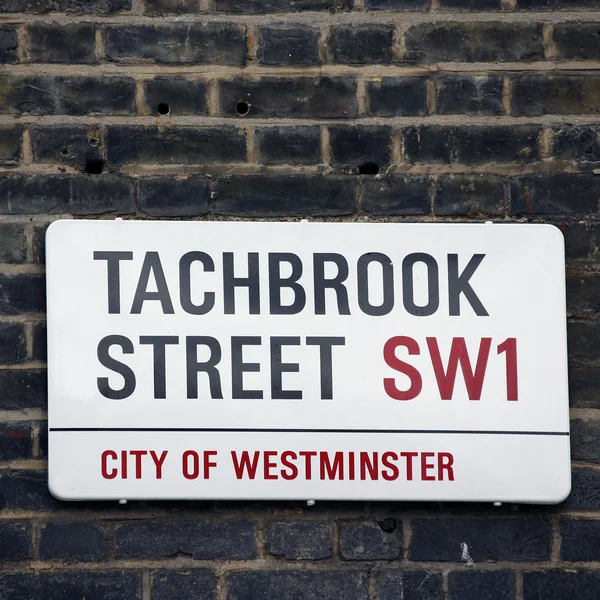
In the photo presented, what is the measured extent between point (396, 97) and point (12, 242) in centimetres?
96

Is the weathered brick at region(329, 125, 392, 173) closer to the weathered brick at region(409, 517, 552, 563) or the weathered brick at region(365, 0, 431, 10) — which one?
the weathered brick at region(365, 0, 431, 10)

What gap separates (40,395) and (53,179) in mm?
500

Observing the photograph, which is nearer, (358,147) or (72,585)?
(72,585)

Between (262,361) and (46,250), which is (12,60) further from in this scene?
(262,361)

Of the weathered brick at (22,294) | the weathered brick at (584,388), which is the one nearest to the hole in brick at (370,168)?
the weathered brick at (584,388)

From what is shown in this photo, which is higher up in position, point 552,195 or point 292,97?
point 292,97

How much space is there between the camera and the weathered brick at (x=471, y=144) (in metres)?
2.56

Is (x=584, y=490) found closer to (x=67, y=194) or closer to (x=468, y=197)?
(x=468, y=197)

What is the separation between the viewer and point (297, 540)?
244cm

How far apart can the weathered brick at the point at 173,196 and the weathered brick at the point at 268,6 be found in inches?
16.4

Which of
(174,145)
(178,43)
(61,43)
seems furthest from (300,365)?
(61,43)

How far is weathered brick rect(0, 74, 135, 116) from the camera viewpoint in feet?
8.29

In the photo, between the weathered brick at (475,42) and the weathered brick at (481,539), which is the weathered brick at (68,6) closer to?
the weathered brick at (475,42)

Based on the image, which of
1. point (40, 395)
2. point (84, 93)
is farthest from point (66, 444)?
point (84, 93)
